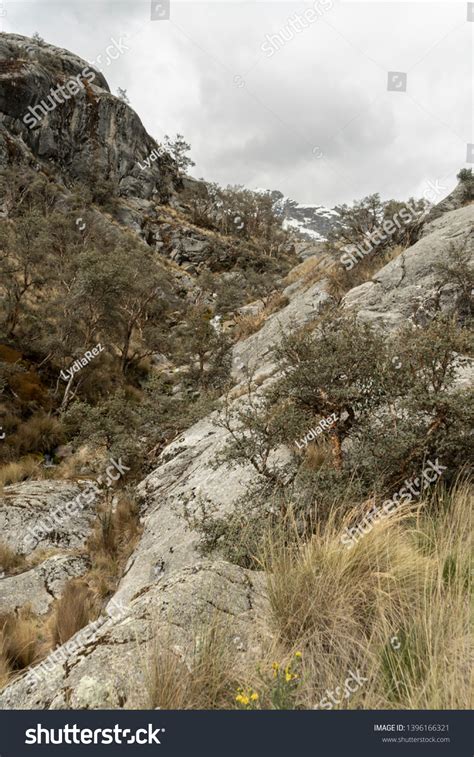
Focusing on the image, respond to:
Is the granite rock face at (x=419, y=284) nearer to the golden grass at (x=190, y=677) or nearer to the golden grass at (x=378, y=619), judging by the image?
the golden grass at (x=378, y=619)

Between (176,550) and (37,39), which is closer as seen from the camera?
(176,550)

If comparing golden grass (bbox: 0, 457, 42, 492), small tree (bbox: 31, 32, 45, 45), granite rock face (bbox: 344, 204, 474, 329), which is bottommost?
golden grass (bbox: 0, 457, 42, 492)

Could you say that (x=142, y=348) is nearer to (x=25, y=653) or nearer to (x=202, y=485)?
(x=202, y=485)

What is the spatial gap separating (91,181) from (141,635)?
50100mm

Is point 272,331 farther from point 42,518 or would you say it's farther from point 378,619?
point 378,619

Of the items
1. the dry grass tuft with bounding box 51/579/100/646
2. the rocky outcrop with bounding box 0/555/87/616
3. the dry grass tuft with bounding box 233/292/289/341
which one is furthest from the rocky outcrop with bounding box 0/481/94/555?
the dry grass tuft with bounding box 233/292/289/341

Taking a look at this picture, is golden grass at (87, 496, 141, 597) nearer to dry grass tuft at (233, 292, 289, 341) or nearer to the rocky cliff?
the rocky cliff

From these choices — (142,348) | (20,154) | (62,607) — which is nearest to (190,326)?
(142,348)

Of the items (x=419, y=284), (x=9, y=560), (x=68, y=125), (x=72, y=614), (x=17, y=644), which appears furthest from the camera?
(x=68, y=125)

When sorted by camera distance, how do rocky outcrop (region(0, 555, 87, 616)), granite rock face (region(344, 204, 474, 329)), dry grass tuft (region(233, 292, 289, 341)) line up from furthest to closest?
dry grass tuft (region(233, 292, 289, 341)), granite rock face (region(344, 204, 474, 329)), rocky outcrop (region(0, 555, 87, 616))

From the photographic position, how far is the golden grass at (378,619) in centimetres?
200

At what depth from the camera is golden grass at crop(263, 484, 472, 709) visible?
6.56 ft

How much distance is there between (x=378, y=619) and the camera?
2.37m

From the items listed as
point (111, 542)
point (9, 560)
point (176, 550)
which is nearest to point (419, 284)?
point (176, 550)
